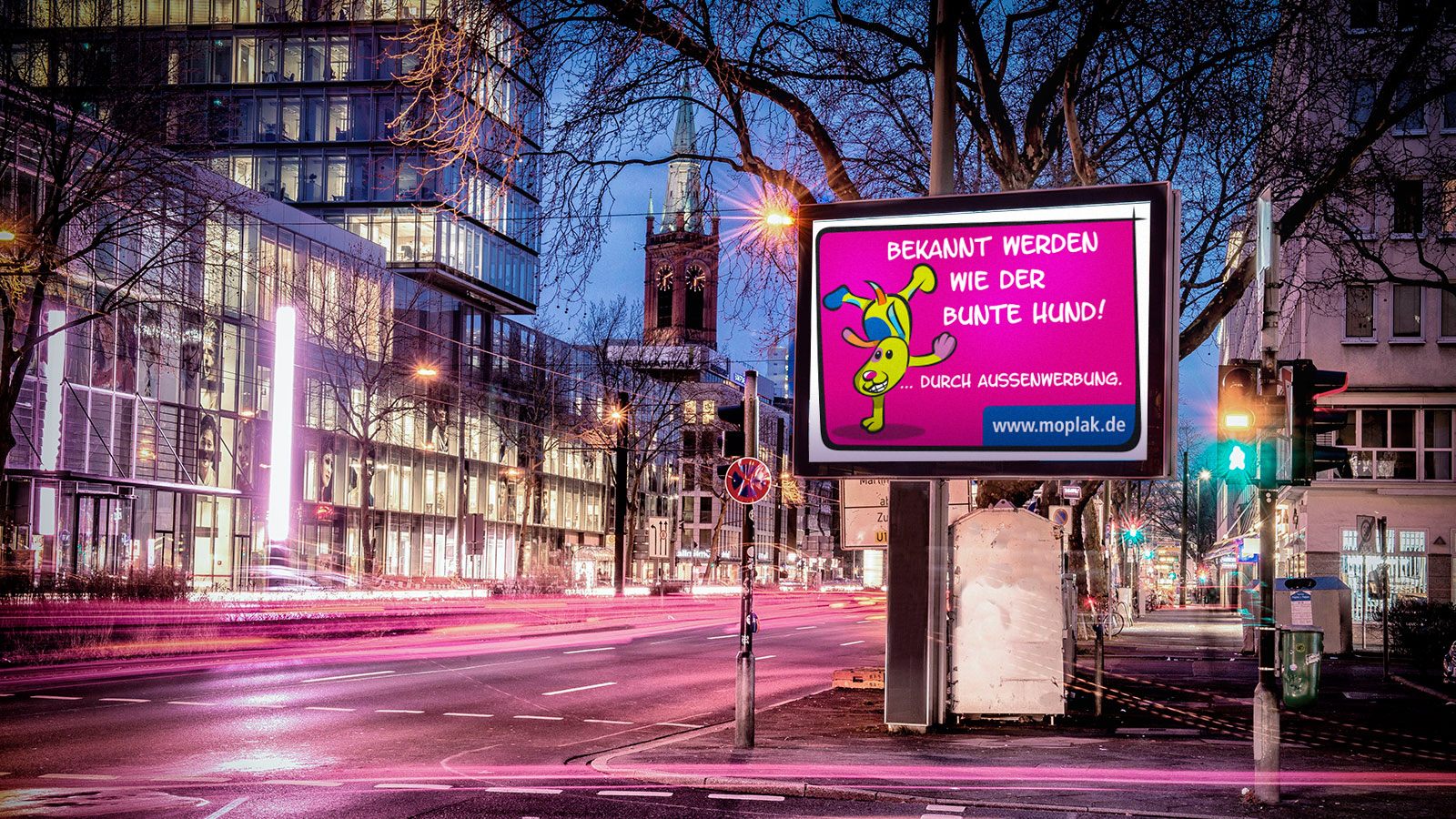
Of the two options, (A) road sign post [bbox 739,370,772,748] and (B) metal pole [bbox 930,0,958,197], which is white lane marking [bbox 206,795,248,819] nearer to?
(A) road sign post [bbox 739,370,772,748]

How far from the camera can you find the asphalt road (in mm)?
9930

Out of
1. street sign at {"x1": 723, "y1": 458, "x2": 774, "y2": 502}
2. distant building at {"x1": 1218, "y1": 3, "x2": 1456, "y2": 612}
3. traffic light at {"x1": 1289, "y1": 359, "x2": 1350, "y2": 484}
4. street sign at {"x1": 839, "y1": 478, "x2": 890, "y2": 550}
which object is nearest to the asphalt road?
street sign at {"x1": 839, "y1": 478, "x2": 890, "y2": 550}

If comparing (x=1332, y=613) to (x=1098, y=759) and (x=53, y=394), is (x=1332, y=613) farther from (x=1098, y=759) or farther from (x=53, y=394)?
(x=53, y=394)

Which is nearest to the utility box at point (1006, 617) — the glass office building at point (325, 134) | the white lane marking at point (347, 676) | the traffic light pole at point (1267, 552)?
the traffic light pole at point (1267, 552)

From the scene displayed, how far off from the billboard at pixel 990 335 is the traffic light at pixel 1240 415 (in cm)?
113

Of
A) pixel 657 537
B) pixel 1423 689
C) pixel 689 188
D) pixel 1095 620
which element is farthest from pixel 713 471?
pixel 689 188

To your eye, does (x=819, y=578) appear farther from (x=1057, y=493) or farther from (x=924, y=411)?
(x=924, y=411)

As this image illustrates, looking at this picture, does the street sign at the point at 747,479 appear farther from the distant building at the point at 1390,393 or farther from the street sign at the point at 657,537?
the street sign at the point at 657,537

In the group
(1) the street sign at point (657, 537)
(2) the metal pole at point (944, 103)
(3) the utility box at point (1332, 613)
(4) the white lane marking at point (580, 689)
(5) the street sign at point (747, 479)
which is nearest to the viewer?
(5) the street sign at point (747, 479)

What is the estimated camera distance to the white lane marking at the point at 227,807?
9.20 meters

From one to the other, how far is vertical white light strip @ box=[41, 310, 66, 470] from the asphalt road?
1796cm

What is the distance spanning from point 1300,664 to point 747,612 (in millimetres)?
5118

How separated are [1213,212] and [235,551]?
1683 inches

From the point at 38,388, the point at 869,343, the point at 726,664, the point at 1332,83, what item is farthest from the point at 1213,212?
the point at 38,388
